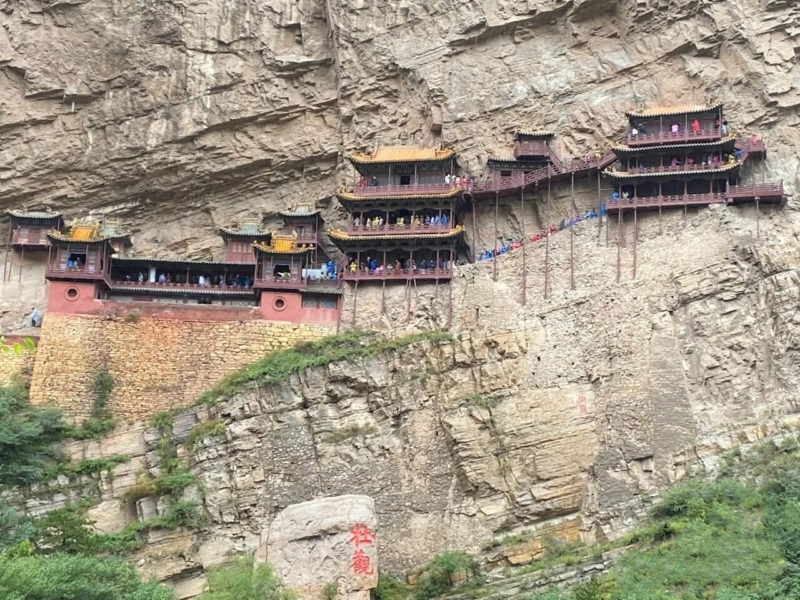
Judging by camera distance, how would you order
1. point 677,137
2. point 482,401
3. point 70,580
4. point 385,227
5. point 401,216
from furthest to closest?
point 401,216, point 385,227, point 677,137, point 482,401, point 70,580

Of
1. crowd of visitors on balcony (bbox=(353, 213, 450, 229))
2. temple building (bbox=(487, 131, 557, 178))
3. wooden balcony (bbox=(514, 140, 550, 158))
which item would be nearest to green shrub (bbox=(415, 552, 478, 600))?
crowd of visitors on balcony (bbox=(353, 213, 450, 229))

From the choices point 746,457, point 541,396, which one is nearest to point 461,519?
point 541,396

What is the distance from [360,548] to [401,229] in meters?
17.5

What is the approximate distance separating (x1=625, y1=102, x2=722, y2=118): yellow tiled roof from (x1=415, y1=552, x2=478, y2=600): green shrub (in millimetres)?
16604

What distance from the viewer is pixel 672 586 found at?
24.8 metres

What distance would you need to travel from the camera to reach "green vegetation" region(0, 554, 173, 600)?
74.4 feet

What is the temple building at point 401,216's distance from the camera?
126ft

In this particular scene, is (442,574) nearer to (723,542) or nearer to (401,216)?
(723,542)

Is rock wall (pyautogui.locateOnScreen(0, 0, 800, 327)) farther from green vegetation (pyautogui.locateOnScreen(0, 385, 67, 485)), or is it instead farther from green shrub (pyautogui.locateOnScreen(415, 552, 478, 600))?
green shrub (pyautogui.locateOnScreen(415, 552, 478, 600))

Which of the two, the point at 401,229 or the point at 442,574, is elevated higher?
the point at 401,229

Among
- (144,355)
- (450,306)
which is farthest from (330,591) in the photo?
(144,355)

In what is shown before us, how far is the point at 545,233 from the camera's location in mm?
37750

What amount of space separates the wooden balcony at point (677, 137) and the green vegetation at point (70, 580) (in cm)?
2127

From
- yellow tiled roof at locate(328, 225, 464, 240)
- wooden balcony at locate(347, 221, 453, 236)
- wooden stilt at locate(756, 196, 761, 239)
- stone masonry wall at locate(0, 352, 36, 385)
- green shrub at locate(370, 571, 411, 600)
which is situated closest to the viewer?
green shrub at locate(370, 571, 411, 600)
